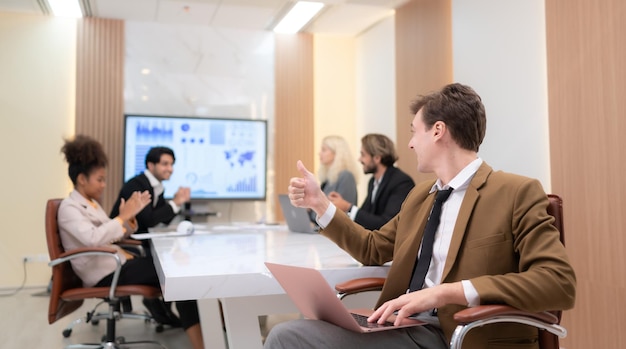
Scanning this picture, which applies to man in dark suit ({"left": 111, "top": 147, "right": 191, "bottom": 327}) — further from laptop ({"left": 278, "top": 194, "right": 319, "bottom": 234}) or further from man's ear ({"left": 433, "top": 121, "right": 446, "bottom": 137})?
man's ear ({"left": 433, "top": 121, "right": 446, "bottom": 137})

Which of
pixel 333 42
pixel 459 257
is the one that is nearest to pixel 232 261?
pixel 459 257

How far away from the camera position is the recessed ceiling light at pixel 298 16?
19.1 feet

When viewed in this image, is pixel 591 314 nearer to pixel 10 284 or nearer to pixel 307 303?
pixel 307 303

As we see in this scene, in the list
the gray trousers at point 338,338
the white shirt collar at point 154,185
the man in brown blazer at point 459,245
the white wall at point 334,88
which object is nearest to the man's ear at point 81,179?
the white shirt collar at point 154,185

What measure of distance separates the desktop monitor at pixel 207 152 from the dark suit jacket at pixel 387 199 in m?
2.73

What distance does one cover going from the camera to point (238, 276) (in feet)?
6.33

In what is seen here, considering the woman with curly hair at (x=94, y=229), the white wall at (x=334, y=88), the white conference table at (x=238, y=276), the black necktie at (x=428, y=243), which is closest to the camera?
the black necktie at (x=428, y=243)

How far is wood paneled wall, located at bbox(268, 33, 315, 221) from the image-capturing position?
6.71 m

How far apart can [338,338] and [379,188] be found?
2317 millimetres

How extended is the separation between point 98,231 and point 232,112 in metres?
3.63

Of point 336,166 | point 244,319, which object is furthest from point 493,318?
point 336,166

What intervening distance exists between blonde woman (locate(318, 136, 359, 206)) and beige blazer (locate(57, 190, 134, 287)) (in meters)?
2.06

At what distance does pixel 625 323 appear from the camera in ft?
9.60

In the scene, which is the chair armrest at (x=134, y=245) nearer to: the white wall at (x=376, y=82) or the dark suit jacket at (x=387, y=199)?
the dark suit jacket at (x=387, y=199)
